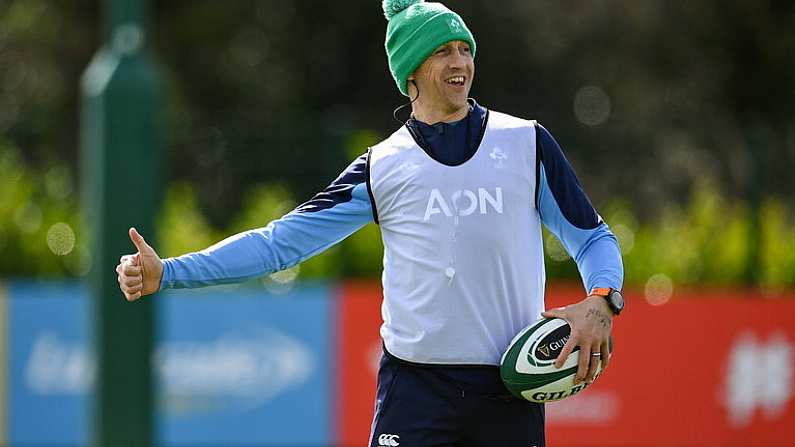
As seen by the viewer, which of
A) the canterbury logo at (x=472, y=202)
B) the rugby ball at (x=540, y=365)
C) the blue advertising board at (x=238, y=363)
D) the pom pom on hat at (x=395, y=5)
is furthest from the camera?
the blue advertising board at (x=238, y=363)

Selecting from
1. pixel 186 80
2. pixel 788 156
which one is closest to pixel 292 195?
pixel 788 156

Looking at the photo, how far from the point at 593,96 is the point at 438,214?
16433mm

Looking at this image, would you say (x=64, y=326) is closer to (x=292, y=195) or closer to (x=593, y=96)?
(x=292, y=195)

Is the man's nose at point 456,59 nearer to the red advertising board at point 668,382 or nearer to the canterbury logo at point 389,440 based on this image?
the canterbury logo at point 389,440

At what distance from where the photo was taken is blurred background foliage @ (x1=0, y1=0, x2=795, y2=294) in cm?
1129

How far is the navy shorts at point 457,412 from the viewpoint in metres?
4.56

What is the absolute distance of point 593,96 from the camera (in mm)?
20703

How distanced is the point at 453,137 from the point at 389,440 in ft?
3.09

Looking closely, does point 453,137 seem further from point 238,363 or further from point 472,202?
point 238,363

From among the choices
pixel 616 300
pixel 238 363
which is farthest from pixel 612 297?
pixel 238 363

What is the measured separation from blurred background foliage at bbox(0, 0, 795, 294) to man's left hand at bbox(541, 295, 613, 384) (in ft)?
21.2

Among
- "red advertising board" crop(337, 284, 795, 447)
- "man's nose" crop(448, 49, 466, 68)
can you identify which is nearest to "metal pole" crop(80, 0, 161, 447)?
"red advertising board" crop(337, 284, 795, 447)

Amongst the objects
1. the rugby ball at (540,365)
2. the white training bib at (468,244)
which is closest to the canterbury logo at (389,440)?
the white training bib at (468,244)

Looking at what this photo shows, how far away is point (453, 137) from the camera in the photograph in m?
4.62
